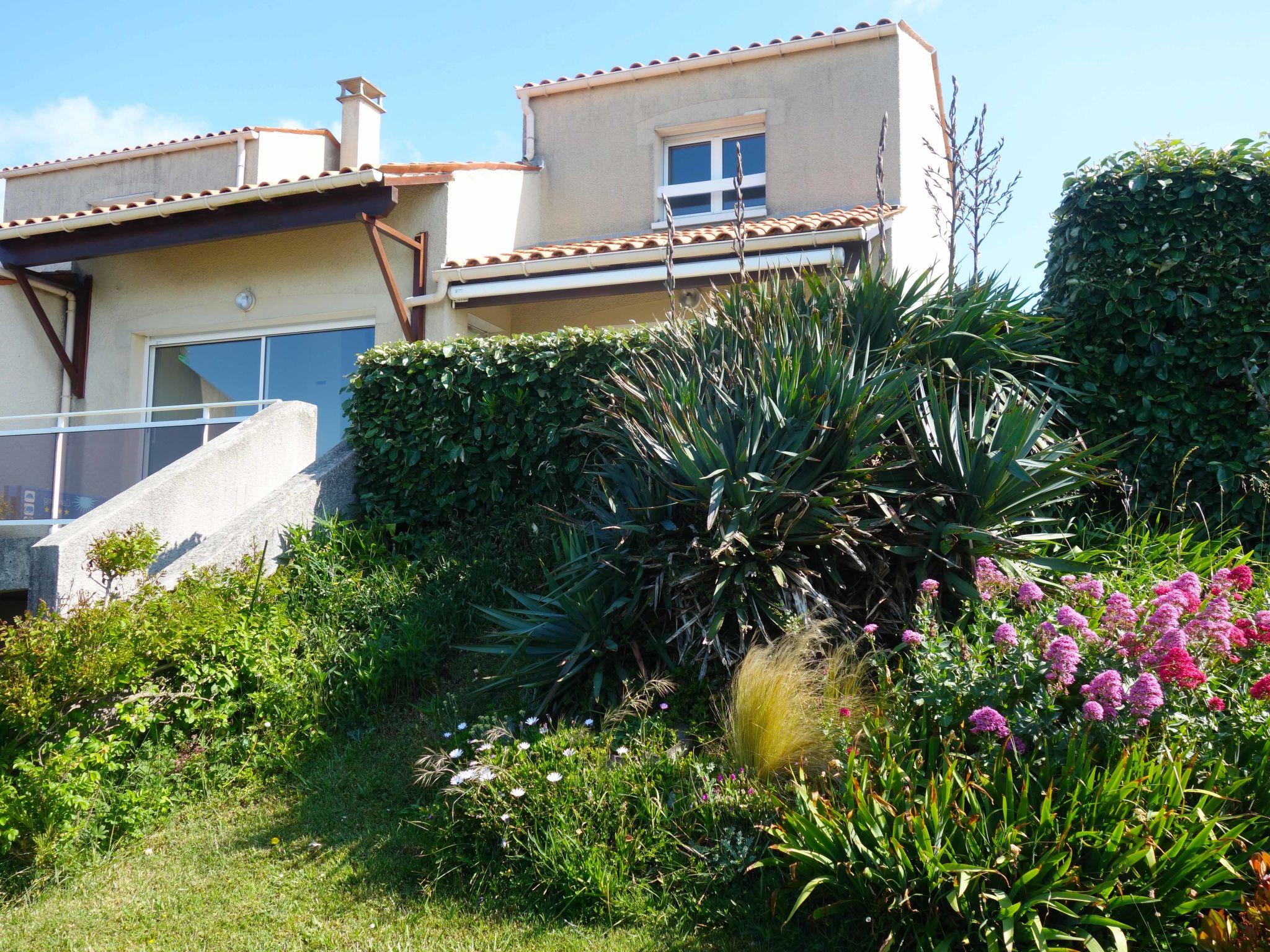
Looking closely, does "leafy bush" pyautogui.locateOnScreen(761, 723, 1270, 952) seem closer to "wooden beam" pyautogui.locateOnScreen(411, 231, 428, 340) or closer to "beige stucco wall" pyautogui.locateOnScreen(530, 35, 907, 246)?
"wooden beam" pyautogui.locateOnScreen(411, 231, 428, 340)

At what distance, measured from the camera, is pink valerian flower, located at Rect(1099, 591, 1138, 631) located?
167 inches

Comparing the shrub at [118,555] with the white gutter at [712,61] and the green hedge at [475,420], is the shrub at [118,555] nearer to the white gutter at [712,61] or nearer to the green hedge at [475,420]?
the green hedge at [475,420]

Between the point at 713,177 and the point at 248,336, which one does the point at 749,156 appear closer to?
the point at 713,177

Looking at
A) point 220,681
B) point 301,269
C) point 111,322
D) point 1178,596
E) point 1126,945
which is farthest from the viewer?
point 111,322

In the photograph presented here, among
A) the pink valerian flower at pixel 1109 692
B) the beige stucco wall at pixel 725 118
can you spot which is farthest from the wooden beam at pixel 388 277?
the pink valerian flower at pixel 1109 692

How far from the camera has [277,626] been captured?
6430 millimetres

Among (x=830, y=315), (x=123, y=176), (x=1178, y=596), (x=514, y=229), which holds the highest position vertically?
(x=123, y=176)

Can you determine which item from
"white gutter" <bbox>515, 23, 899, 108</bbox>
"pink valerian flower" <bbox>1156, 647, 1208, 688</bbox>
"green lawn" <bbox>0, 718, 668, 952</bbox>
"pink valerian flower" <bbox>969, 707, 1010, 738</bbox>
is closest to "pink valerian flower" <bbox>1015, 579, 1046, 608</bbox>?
"pink valerian flower" <bbox>1156, 647, 1208, 688</bbox>

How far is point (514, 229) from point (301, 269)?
2834mm

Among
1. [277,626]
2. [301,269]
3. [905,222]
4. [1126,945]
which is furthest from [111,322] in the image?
[1126,945]

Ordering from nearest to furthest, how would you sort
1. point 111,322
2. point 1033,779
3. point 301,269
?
point 1033,779 → point 301,269 → point 111,322

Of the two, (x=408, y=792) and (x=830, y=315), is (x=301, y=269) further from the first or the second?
(x=408, y=792)

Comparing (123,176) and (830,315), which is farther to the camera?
(123,176)

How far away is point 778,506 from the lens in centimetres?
533
